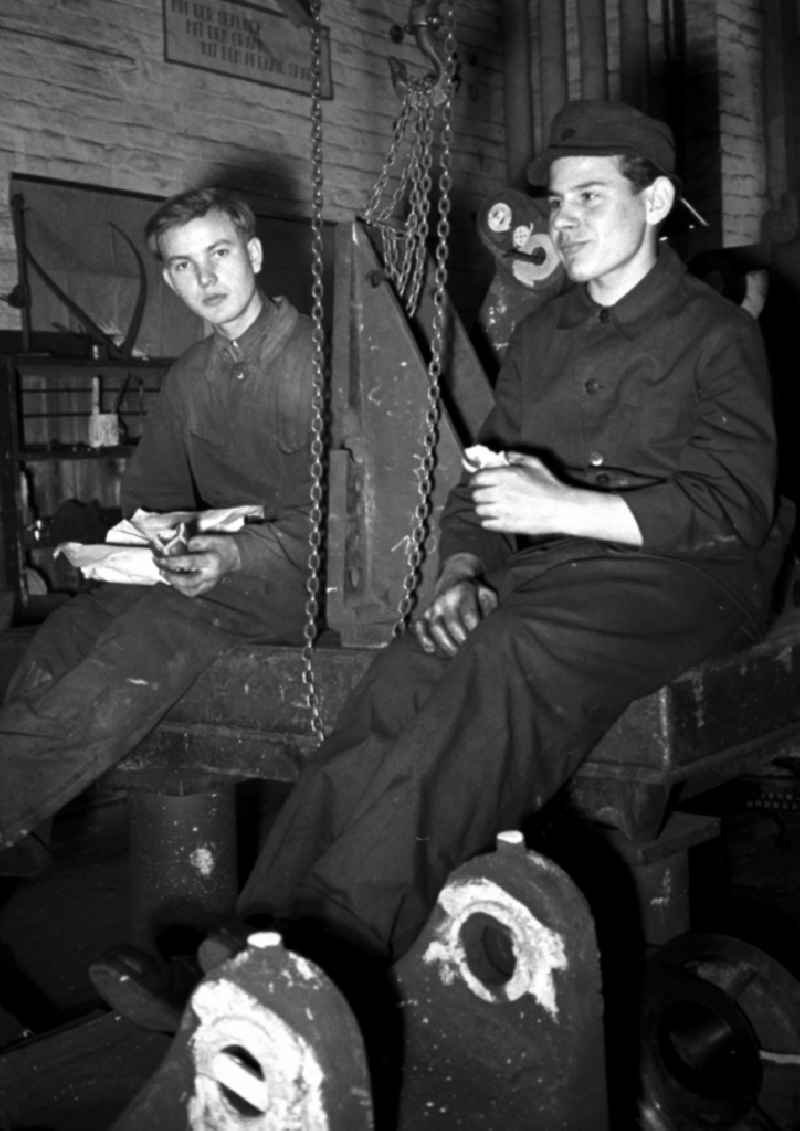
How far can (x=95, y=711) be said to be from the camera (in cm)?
318

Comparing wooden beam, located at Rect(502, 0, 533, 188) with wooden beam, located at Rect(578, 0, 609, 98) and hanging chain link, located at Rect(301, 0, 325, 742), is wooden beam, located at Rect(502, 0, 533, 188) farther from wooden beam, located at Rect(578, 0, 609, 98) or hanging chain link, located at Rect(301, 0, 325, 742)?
hanging chain link, located at Rect(301, 0, 325, 742)

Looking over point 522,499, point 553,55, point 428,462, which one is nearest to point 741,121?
point 553,55

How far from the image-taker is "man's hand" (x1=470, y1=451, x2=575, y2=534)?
8.40 ft

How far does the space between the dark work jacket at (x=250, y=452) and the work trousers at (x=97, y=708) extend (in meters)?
0.14

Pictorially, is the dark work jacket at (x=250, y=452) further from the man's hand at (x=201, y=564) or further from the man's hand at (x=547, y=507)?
the man's hand at (x=547, y=507)

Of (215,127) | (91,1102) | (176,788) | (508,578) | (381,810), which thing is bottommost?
(91,1102)

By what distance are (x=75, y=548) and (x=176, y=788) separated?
2.15ft

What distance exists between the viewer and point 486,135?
28.7 feet

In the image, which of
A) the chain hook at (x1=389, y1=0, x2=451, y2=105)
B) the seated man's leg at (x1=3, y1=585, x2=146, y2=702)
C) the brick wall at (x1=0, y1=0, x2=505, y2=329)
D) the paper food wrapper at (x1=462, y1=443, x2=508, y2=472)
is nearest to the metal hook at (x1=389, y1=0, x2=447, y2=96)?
the chain hook at (x1=389, y1=0, x2=451, y2=105)

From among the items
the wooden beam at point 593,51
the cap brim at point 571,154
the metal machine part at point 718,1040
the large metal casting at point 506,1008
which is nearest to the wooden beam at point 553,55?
the wooden beam at point 593,51

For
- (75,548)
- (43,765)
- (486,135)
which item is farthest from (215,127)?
(43,765)

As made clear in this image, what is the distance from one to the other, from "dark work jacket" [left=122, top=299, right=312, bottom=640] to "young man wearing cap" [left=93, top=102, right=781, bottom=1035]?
0.57m

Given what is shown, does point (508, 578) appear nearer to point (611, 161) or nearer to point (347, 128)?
point (611, 161)

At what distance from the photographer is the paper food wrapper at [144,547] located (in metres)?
3.35
